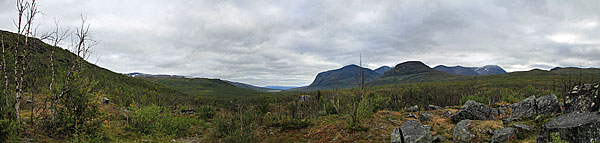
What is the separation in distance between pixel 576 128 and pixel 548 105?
24.3ft

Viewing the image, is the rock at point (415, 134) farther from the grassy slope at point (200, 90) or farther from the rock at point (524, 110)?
the grassy slope at point (200, 90)

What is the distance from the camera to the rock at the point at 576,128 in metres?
5.98

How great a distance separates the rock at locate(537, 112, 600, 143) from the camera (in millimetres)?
5984

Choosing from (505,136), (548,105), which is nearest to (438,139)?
(505,136)

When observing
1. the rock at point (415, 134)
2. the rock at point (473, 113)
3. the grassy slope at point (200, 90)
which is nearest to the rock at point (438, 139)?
the rock at point (415, 134)

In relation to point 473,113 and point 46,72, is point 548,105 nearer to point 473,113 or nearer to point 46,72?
point 473,113

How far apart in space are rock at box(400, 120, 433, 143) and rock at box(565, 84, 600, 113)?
5.05 m

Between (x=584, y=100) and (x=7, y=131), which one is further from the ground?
(x=584, y=100)

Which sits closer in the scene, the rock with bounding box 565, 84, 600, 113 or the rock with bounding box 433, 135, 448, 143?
the rock with bounding box 565, 84, 600, 113

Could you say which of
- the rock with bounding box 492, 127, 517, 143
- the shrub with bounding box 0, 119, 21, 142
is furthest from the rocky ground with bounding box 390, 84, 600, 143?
the shrub with bounding box 0, 119, 21, 142

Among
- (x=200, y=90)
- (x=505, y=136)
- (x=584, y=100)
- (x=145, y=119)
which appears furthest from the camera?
(x=200, y=90)

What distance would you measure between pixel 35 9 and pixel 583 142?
71.3 feet

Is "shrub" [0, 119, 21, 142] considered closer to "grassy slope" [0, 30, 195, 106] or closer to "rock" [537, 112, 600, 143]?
"grassy slope" [0, 30, 195, 106]

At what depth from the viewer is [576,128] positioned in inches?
249
